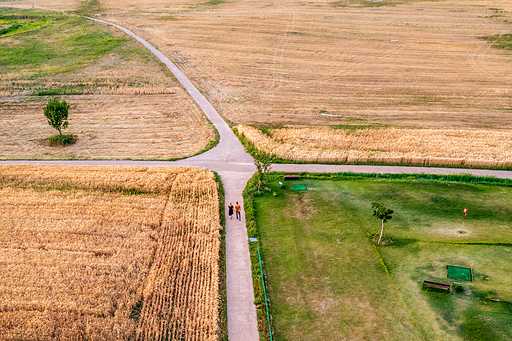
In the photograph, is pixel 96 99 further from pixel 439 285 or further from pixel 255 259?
pixel 439 285

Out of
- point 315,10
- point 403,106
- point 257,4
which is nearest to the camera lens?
point 403,106

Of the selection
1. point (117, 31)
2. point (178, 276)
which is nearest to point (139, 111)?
point (178, 276)

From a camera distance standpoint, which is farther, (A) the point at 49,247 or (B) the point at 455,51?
(B) the point at 455,51

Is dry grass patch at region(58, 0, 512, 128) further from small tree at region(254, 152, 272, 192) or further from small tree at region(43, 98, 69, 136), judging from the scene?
small tree at region(43, 98, 69, 136)

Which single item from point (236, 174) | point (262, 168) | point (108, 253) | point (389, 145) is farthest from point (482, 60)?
point (108, 253)

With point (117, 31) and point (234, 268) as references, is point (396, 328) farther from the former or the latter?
point (117, 31)

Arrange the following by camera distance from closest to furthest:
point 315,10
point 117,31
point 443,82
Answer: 1. point 443,82
2. point 117,31
3. point 315,10
